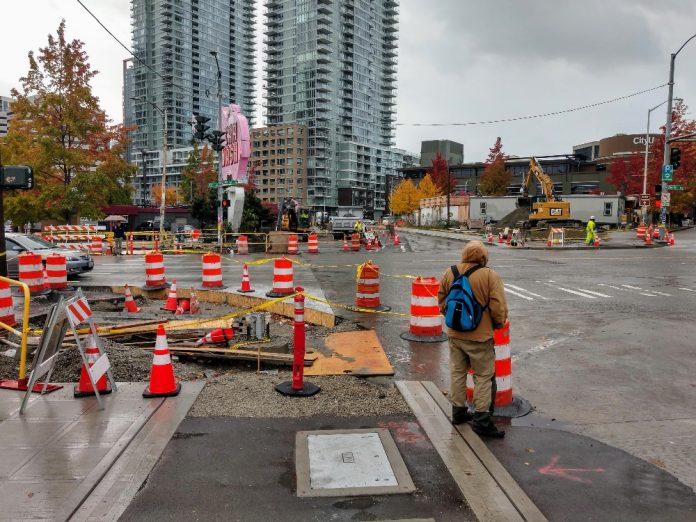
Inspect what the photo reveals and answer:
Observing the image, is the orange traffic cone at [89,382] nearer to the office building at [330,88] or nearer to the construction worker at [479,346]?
the construction worker at [479,346]

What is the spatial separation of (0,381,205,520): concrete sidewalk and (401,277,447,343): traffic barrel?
377cm

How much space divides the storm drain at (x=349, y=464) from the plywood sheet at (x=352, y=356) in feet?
6.27

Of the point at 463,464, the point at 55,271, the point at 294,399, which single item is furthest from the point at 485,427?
the point at 55,271

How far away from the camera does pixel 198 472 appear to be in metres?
4.11

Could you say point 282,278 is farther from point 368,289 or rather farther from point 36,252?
point 36,252

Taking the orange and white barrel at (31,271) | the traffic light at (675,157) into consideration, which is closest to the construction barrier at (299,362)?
the orange and white barrel at (31,271)

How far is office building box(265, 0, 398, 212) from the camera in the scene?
161 m

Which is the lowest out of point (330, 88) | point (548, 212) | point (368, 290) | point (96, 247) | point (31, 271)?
point (96, 247)

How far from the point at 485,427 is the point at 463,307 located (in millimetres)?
1104

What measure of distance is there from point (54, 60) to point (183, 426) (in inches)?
1082

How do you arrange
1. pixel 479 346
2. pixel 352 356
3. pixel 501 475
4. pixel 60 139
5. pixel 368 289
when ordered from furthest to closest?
1. pixel 60 139
2. pixel 368 289
3. pixel 352 356
4. pixel 479 346
5. pixel 501 475

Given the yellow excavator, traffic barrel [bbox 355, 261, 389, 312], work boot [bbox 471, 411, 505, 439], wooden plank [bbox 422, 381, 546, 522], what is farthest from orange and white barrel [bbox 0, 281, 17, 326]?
the yellow excavator

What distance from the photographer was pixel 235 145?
30.6 meters

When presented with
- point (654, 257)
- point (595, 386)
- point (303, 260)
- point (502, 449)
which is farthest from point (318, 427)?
point (654, 257)
